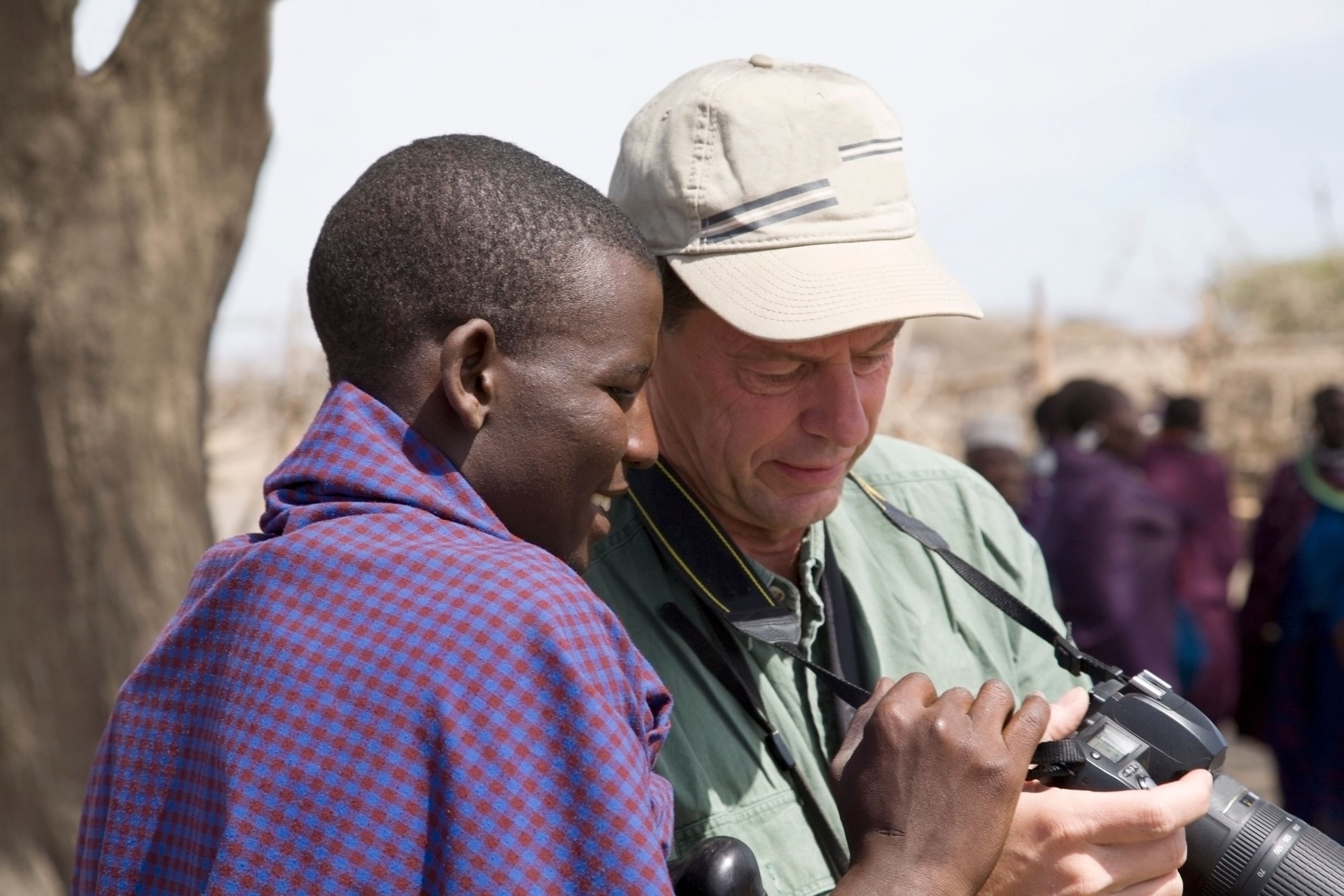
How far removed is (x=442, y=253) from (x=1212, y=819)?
1.14 metres

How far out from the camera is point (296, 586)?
117 centimetres

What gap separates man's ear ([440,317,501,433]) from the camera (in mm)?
1269

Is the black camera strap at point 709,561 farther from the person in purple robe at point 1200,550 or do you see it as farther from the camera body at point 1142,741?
the person in purple robe at point 1200,550

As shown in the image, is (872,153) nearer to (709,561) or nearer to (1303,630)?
(709,561)

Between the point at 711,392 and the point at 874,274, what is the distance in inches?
11.0

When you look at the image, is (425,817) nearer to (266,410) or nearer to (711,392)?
(711,392)

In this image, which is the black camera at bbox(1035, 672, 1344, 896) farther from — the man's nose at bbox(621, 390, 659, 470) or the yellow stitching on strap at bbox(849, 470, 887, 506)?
the man's nose at bbox(621, 390, 659, 470)

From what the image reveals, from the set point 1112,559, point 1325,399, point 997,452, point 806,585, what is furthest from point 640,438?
point 1325,399

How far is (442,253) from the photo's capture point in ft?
4.29

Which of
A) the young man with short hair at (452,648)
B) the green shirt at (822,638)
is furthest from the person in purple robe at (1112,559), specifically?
the young man with short hair at (452,648)

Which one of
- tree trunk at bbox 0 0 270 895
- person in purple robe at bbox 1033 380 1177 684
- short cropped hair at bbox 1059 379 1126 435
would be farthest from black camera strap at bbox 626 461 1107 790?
short cropped hair at bbox 1059 379 1126 435

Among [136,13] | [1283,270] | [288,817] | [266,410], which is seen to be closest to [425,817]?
[288,817]

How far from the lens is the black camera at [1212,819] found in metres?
1.64

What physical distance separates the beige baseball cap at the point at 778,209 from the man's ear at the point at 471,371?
0.56 m
